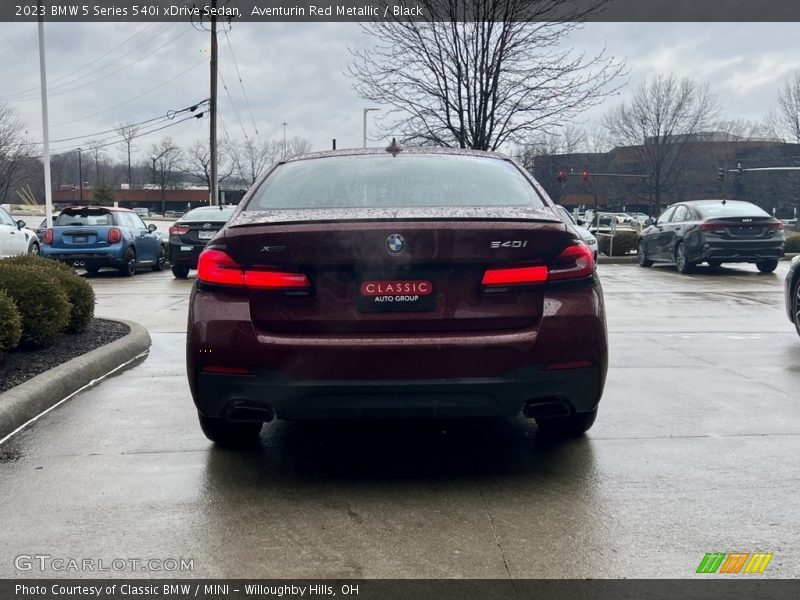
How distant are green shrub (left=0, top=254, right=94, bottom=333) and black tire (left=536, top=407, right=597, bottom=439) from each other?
4681 millimetres

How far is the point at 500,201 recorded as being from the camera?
Answer: 4.27 metres

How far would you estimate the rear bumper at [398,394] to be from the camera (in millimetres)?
3719

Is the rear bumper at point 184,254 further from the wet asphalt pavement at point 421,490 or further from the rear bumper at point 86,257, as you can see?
the wet asphalt pavement at point 421,490

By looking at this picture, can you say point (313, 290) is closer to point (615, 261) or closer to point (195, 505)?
point (195, 505)

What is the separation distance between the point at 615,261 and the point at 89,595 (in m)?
22.4

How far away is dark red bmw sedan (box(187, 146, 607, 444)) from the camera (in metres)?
3.70

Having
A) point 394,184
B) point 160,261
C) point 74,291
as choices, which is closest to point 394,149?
point 394,184

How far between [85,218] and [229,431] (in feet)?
49.5

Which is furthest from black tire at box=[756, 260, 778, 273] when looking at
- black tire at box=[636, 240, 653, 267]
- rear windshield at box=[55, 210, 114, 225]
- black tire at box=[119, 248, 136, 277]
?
rear windshield at box=[55, 210, 114, 225]

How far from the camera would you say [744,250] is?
17250mm

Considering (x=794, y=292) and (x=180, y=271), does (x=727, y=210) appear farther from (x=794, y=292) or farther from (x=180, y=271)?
(x=180, y=271)

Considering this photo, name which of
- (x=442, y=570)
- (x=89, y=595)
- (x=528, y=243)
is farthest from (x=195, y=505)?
(x=528, y=243)

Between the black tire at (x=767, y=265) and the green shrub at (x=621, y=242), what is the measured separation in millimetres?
6896

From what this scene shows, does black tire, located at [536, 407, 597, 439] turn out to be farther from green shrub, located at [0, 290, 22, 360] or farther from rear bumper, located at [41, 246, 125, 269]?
rear bumper, located at [41, 246, 125, 269]
